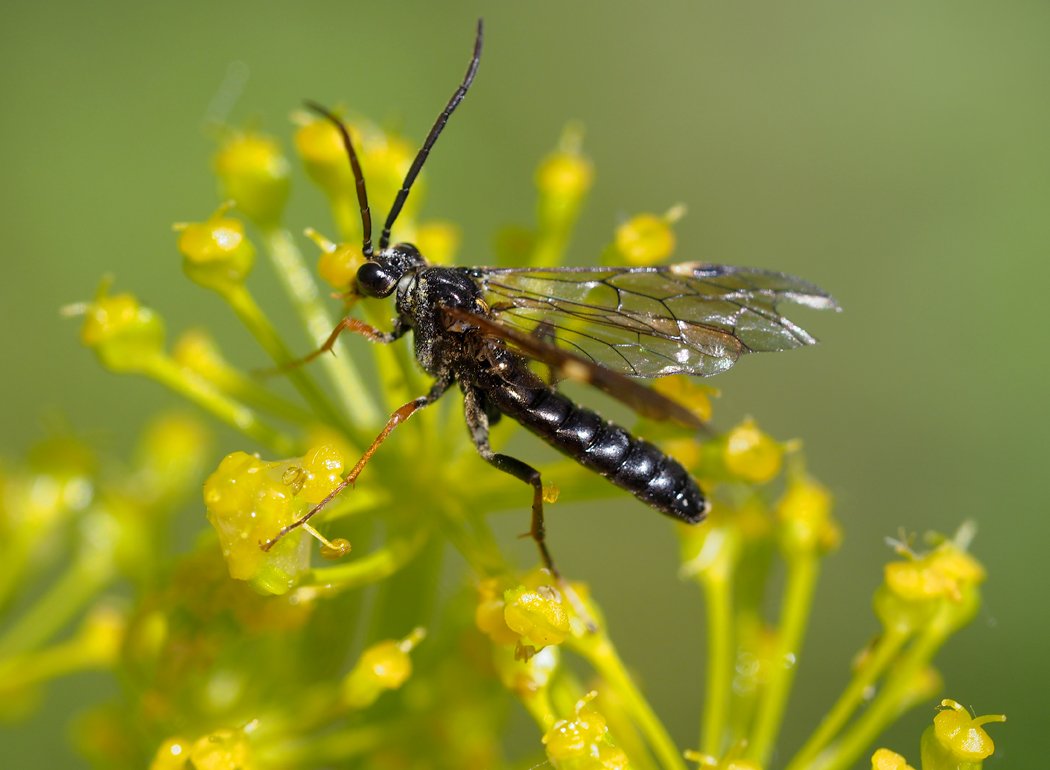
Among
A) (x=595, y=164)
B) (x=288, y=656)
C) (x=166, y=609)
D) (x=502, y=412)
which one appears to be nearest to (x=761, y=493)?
(x=502, y=412)

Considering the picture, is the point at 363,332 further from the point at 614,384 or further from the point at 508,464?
the point at 614,384

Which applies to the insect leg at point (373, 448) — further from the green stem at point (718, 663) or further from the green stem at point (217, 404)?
the green stem at point (718, 663)

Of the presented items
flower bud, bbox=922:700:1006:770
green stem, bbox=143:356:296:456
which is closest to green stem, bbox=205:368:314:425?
green stem, bbox=143:356:296:456

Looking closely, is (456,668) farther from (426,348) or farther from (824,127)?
(824,127)

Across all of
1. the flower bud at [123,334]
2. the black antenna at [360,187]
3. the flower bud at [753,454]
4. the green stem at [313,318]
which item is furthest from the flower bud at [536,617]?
the flower bud at [123,334]

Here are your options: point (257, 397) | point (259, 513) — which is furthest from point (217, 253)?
point (259, 513)

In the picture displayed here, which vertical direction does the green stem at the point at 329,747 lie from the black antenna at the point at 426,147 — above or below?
below
